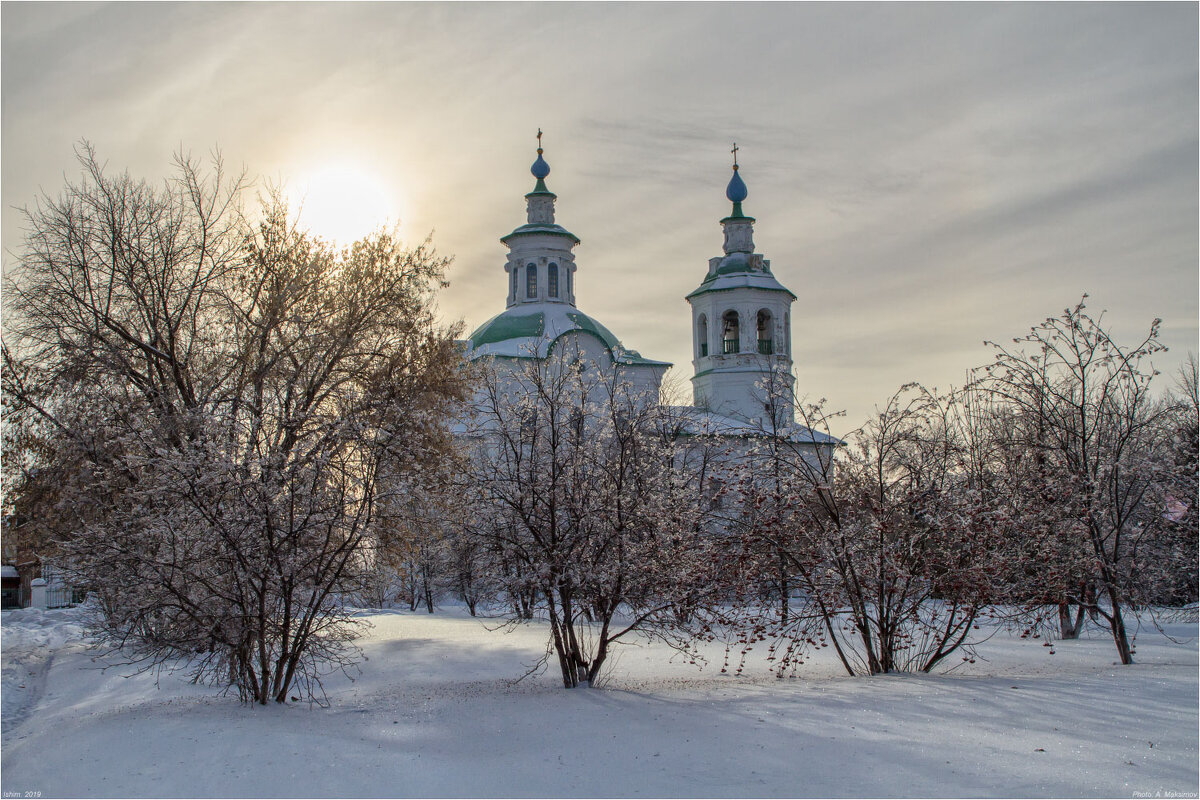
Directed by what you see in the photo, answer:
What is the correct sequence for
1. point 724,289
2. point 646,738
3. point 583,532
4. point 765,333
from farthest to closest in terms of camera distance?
point 765,333 < point 724,289 < point 583,532 < point 646,738

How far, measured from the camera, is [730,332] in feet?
127

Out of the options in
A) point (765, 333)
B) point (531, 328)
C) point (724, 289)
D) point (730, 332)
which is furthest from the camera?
point (730, 332)

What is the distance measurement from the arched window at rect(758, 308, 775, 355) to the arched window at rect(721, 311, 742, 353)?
2.86ft

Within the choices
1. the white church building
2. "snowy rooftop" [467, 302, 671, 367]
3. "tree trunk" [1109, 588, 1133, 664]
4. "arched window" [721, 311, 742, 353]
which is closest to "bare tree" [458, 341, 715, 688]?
"tree trunk" [1109, 588, 1133, 664]

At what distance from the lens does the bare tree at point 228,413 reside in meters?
9.16

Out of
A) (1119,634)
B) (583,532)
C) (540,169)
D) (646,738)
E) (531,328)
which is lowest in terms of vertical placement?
(646,738)

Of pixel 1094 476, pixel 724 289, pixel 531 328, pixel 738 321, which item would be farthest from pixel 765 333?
pixel 1094 476

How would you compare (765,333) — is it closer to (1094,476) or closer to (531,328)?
(531,328)

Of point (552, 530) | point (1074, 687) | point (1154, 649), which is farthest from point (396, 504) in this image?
point (1154, 649)

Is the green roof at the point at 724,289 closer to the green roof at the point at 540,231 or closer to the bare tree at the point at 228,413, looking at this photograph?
the green roof at the point at 540,231

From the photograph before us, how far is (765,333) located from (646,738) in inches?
1237

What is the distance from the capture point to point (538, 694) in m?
10.3

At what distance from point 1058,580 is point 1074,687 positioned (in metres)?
2.24

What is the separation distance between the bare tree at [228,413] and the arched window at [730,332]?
2406 centimetres
